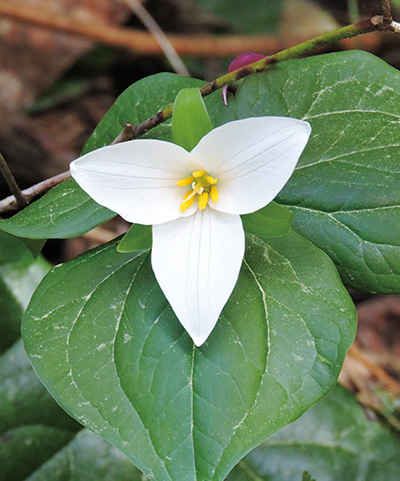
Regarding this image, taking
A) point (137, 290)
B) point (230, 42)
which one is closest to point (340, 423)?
point (137, 290)

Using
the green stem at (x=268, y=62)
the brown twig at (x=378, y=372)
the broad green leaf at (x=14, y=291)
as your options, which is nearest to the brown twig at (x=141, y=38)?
the broad green leaf at (x=14, y=291)

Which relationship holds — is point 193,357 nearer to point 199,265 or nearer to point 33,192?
point 199,265

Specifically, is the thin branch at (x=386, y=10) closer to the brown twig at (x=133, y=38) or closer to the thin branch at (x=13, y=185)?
the thin branch at (x=13, y=185)

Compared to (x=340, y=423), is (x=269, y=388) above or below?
Result: above

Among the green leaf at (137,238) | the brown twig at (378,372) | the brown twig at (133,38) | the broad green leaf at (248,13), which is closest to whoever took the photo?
the green leaf at (137,238)

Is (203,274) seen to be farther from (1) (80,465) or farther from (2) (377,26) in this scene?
(1) (80,465)

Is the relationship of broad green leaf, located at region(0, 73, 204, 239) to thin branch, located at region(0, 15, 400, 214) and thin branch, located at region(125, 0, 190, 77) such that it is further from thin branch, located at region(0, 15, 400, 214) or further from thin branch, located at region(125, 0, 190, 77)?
thin branch, located at region(125, 0, 190, 77)
